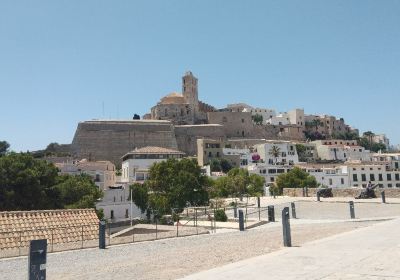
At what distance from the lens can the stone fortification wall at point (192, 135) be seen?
103812 mm

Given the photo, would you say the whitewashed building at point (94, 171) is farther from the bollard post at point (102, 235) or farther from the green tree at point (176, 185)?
the bollard post at point (102, 235)

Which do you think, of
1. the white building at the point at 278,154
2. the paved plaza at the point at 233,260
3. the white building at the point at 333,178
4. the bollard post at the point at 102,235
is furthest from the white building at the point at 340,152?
the bollard post at the point at 102,235

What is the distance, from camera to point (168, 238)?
48.4ft

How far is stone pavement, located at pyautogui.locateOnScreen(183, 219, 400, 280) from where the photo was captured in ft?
22.9

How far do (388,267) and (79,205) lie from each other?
93.5 ft

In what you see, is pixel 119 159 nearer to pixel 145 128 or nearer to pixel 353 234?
pixel 145 128

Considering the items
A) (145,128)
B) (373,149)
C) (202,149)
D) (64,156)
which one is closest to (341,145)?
(373,149)

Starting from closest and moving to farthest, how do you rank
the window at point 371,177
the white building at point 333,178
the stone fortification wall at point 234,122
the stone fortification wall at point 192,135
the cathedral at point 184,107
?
the window at point 371,177, the white building at point 333,178, the stone fortification wall at point 192,135, the stone fortification wall at point 234,122, the cathedral at point 184,107

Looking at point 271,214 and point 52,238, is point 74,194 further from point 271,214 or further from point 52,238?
point 52,238

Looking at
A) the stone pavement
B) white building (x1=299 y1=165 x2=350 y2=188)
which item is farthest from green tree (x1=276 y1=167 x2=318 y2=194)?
the stone pavement

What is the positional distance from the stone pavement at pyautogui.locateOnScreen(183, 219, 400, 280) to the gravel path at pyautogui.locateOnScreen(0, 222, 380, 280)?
2.59ft

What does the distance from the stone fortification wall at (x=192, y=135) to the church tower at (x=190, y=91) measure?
12471 millimetres

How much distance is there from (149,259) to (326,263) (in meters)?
4.28

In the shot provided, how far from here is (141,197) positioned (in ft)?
147
